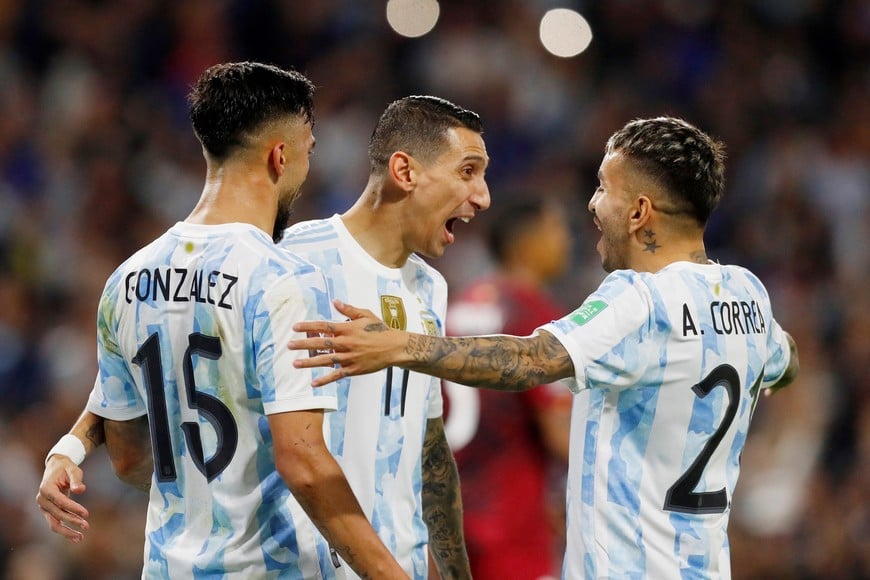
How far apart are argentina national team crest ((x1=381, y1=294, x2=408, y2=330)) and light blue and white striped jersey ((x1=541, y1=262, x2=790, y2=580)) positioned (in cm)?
75

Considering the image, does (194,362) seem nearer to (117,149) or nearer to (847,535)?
(847,535)

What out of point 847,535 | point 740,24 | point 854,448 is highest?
point 740,24

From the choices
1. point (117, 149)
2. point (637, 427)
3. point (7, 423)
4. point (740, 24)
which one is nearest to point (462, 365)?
point (637, 427)

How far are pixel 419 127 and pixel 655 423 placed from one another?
4.59 feet

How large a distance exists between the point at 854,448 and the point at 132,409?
6078mm

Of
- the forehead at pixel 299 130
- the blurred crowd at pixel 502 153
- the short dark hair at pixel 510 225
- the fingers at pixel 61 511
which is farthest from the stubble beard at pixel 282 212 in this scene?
the blurred crowd at pixel 502 153

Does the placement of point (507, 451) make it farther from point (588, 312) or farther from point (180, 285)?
point (180, 285)

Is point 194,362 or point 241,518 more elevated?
point 194,362

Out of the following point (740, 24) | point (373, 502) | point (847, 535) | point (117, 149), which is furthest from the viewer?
point (740, 24)

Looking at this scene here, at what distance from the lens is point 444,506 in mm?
4242

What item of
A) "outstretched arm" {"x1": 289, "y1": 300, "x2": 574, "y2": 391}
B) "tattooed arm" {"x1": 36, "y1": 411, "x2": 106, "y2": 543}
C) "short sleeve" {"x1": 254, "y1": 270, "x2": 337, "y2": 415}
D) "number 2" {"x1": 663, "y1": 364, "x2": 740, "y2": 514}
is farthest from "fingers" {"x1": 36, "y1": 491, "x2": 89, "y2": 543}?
"number 2" {"x1": 663, "y1": 364, "x2": 740, "y2": 514}

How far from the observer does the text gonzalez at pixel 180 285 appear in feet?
10.2

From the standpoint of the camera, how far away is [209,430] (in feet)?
10.4

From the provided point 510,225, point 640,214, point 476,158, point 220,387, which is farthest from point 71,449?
point 510,225
